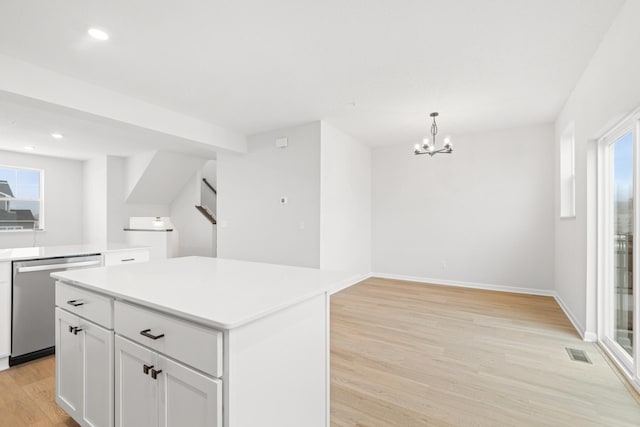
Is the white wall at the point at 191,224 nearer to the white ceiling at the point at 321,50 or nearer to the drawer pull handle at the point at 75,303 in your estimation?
the white ceiling at the point at 321,50

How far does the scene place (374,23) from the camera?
2238mm

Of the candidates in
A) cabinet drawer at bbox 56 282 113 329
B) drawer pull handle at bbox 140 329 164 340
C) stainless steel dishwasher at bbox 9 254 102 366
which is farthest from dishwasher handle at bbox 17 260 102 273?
drawer pull handle at bbox 140 329 164 340

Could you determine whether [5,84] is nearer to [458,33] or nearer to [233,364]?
[233,364]

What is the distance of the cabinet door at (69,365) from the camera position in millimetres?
1608

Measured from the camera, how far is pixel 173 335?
3.67 feet

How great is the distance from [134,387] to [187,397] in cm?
39

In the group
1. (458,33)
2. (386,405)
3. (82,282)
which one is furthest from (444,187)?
(82,282)

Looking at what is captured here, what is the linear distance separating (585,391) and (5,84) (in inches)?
207

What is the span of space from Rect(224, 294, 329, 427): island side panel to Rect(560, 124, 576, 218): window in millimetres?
4145

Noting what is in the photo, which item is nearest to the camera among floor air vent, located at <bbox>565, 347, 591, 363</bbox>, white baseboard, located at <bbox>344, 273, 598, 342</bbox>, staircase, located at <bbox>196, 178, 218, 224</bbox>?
floor air vent, located at <bbox>565, 347, 591, 363</bbox>

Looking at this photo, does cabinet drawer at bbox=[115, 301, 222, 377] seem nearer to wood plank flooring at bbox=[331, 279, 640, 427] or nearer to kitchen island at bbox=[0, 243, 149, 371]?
wood plank flooring at bbox=[331, 279, 640, 427]

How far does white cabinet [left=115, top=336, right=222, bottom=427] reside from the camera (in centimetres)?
102

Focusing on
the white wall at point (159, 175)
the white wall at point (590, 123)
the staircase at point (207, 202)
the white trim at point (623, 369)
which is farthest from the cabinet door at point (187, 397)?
the staircase at point (207, 202)

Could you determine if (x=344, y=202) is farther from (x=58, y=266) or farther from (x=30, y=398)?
(x=30, y=398)
